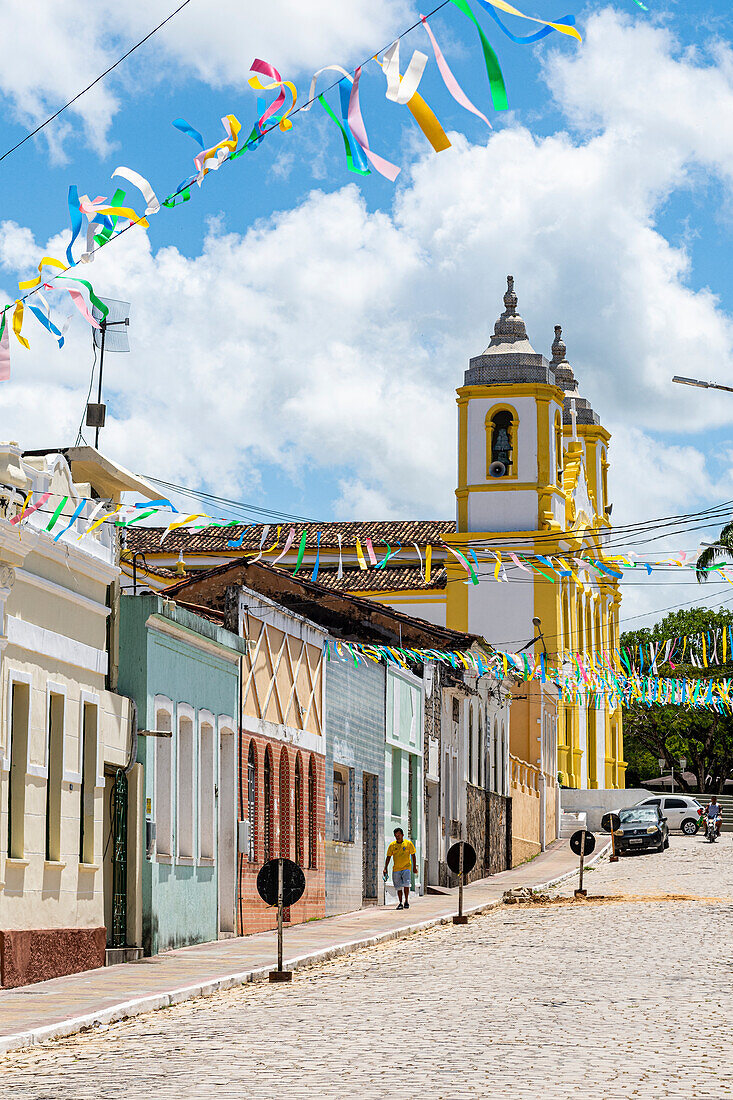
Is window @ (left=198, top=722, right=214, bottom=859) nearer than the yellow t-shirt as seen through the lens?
Yes

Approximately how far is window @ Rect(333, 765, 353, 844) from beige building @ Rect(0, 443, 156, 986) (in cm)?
957

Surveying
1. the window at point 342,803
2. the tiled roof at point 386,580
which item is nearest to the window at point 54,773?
the window at point 342,803

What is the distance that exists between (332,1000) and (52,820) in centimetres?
408

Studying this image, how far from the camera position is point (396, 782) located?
32969mm

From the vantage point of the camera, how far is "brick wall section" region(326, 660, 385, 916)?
91.2 feet

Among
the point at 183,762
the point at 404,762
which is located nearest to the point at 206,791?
the point at 183,762

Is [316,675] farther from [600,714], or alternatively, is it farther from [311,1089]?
[600,714]

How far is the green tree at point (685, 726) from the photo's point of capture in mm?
82625

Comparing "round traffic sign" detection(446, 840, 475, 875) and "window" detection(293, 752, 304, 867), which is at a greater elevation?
"window" detection(293, 752, 304, 867)

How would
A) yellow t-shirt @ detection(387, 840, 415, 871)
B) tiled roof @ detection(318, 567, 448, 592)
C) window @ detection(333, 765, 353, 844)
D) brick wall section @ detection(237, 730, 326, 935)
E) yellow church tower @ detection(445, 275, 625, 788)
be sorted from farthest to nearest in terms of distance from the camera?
tiled roof @ detection(318, 567, 448, 592), yellow church tower @ detection(445, 275, 625, 788), yellow t-shirt @ detection(387, 840, 415, 871), window @ detection(333, 765, 353, 844), brick wall section @ detection(237, 730, 326, 935)

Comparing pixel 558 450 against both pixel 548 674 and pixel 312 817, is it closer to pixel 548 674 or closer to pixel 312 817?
pixel 548 674

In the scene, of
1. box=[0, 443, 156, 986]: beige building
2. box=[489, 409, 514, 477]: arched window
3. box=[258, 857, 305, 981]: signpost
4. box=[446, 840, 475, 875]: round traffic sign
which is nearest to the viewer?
box=[0, 443, 156, 986]: beige building

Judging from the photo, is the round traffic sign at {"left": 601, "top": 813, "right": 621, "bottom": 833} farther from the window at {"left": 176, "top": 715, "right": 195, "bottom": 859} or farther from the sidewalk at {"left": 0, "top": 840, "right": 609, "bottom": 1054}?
the window at {"left": 176, "top": 715, "right": 195, "bottom": 859}

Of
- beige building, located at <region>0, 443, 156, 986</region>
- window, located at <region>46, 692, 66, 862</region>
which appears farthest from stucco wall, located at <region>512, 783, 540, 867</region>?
window, located at <region>46, 692, 66, 862</region>
